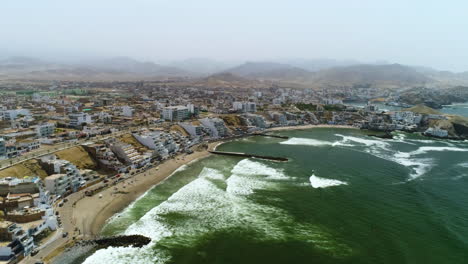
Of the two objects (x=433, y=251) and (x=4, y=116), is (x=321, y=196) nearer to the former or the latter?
(x=433, y=251)

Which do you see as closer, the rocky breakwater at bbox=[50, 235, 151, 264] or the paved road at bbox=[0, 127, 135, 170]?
the rocky breakwater at bbox=[50, 235, 151, 264]

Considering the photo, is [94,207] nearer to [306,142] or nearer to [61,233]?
[61,233]

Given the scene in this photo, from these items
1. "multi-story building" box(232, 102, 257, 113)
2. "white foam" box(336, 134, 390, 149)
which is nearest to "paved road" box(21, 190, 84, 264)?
"white foam" box(336, 134, 390, 149)

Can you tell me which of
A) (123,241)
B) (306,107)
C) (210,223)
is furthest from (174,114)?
(123,241)

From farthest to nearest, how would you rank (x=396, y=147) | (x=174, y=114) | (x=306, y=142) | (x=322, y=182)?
1. (x=174, y=114)
2. (x=306, y=142)
3. (x=396, y=147)
4. (x=322, y=182)

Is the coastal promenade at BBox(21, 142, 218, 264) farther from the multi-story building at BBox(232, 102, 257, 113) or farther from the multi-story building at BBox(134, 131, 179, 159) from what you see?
the multi-story building at BBox(232, 102, 257, 113)

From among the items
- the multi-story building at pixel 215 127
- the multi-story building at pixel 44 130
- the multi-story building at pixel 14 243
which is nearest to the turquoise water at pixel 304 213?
the multi-story building at pixel 14 243

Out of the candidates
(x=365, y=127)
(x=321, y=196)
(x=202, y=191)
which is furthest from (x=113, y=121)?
(x=365, y=127)
